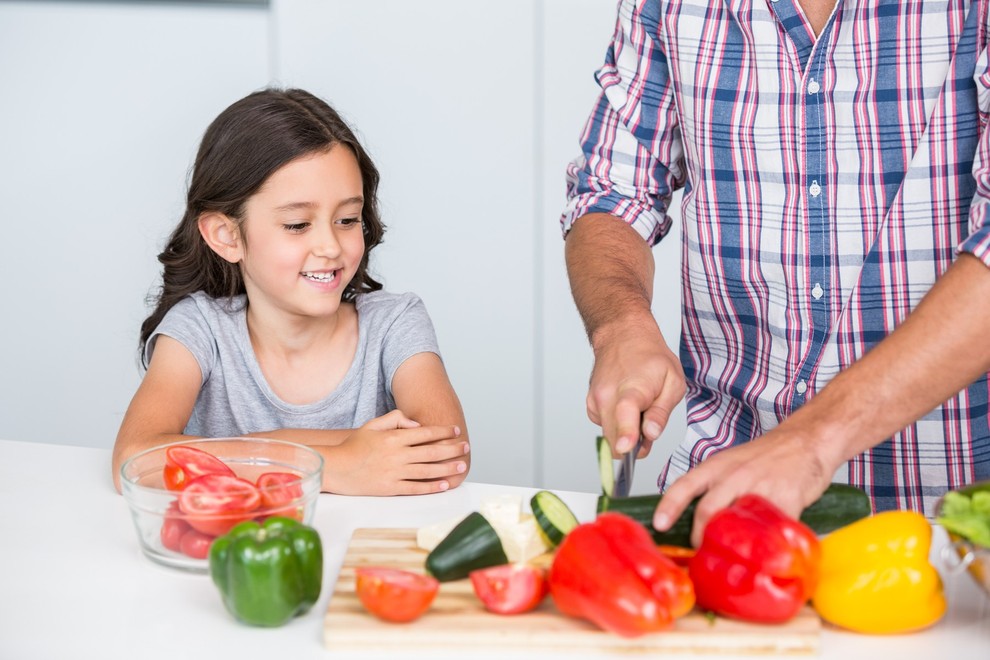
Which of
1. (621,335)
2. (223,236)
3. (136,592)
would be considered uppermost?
(223,236)

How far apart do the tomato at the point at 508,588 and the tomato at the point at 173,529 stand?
352 millimetres

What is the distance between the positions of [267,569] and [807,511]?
58 centimetres

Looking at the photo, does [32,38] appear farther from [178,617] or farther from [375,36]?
[178,617]

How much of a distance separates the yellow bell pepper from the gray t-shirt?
1070mm

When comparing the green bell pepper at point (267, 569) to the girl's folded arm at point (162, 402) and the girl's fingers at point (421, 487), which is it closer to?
the girl's fingers at point (421, 487)

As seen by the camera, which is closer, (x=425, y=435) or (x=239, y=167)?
(x=425, y=435)

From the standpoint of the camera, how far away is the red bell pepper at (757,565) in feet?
3.42

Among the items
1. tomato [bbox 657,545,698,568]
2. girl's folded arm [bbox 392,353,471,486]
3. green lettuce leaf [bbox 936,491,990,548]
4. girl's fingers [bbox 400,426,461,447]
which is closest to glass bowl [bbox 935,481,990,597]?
green lettuce leaf [bbox 936,491,990,548]

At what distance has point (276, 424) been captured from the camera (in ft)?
6.78

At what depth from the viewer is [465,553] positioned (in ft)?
3.79

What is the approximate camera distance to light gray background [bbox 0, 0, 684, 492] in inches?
133

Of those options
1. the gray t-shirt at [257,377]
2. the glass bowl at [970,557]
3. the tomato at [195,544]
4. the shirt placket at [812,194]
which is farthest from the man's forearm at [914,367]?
the gray t-shirt at [257,377]

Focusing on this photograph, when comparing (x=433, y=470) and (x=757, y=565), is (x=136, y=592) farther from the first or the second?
(x=757, y=565)

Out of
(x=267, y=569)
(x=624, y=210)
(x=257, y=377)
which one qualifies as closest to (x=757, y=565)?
(x=267, y=569)
